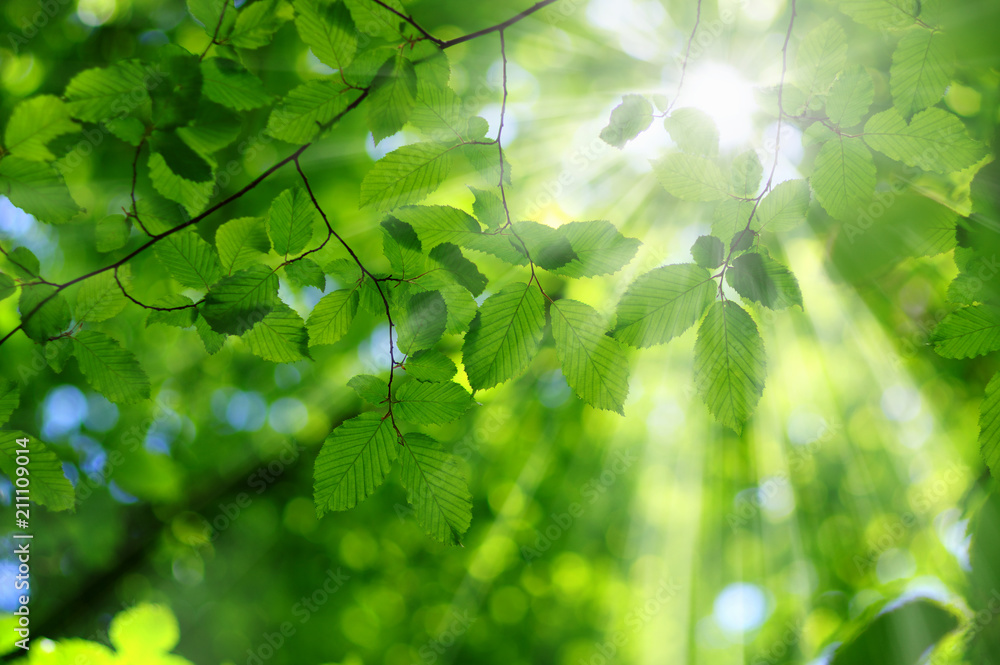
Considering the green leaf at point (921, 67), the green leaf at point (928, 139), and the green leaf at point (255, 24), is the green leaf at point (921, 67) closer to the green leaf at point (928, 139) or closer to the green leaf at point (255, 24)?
the green leaf at point (928, 139)

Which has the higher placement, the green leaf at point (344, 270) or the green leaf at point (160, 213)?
the green leaf at point (160, 213)

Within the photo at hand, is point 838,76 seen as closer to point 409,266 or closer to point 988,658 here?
point 409,266

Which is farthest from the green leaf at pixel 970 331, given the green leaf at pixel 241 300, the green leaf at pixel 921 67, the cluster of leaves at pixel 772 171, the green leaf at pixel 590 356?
the green leaf at pixel 241 300

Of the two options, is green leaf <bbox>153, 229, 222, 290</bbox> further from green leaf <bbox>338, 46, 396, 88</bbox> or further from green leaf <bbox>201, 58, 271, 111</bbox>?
green leaf <bbox>338, 46, 396, 88</bbox>

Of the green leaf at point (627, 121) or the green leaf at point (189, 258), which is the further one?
the green leaf at point (189, 258)

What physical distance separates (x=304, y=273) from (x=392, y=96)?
43cm

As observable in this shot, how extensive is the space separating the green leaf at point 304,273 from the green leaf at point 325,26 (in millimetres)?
419

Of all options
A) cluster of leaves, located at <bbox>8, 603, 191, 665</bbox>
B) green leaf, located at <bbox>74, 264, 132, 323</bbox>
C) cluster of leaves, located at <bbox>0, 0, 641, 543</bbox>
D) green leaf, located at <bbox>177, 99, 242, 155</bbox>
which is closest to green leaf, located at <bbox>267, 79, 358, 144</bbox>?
cluster of leaves, located at <bbox>0, 0, 641, 543</bbox>

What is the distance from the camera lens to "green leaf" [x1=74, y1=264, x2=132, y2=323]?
1141 millimetres

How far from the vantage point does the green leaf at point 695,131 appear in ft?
3.15

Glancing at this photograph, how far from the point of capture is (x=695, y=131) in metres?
0.96

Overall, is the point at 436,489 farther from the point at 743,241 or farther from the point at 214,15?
the point at 214,15

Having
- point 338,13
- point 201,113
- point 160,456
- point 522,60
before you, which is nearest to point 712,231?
point 338,13

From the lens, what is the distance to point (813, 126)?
37.0 inches
